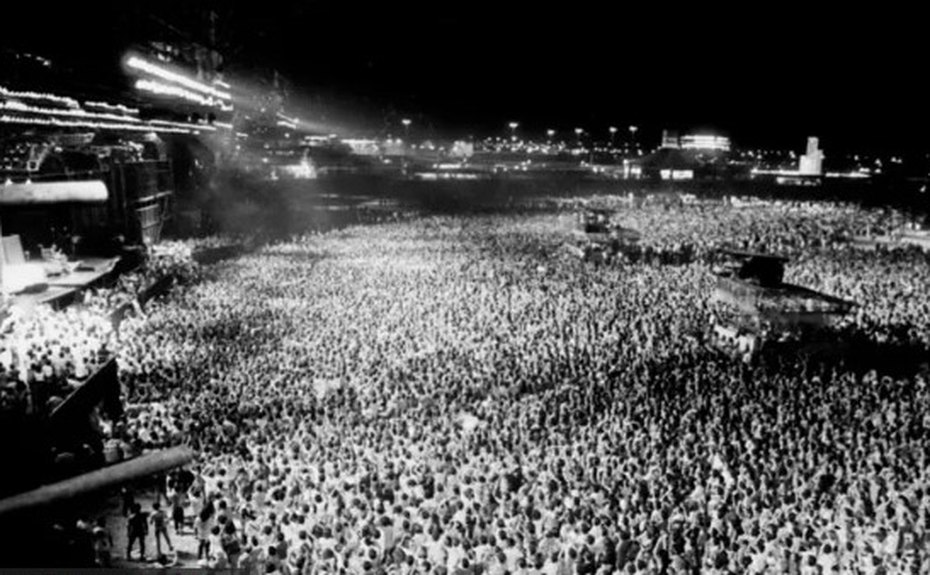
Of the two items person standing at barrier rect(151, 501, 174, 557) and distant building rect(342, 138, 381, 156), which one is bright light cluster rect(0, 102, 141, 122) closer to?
person standing at barrier rect(151, 501, 174, 557)

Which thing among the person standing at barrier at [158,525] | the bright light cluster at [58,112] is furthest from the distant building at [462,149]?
the person standing at barrier at [158,525]

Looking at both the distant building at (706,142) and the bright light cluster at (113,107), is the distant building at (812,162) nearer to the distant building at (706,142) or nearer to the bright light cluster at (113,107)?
the distant building at (706,142)

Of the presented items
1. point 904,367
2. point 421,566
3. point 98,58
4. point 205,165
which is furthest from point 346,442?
point 205,165

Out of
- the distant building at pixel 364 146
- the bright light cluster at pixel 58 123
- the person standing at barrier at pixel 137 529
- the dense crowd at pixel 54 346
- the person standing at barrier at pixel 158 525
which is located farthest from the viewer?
the distant building at pixel 364 146

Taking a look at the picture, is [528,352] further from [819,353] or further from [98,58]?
[98,58]

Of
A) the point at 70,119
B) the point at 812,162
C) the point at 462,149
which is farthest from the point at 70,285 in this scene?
the point at 812,162

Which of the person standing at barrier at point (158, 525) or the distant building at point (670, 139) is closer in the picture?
the person standing at barrier at point (158, 525)

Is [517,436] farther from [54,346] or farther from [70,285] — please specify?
[70,285]

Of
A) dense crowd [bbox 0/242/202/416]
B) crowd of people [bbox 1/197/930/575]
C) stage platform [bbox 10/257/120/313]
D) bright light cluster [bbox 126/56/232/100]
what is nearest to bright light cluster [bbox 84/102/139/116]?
bright light cluster [bbox 126/56/232/100]
